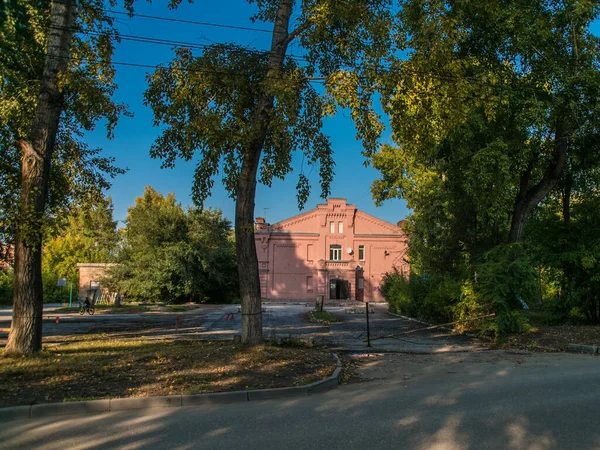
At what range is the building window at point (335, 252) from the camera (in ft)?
A: 175

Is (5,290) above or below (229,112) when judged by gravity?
below

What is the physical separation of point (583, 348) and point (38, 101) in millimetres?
14178

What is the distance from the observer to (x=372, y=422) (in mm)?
5484

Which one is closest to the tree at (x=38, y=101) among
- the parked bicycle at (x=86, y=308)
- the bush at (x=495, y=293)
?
the bush at (x=495, y=293)

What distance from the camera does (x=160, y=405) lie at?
21.2 feet

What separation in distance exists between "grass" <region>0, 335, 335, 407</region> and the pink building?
41.7m

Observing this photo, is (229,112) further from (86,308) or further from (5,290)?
(5,290)

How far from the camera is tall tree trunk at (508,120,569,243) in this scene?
628 inches

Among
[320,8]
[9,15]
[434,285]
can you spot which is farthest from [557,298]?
[9,15]

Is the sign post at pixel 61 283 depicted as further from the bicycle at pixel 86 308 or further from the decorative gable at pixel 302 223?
the decorative gable at pixel 302 223

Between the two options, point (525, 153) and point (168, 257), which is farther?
point (168, 257)

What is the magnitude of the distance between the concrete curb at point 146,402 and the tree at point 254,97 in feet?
10.7

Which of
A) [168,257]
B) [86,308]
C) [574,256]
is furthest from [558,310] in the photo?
[168,257]

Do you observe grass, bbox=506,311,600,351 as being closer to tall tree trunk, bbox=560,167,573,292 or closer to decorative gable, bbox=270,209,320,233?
tall tree trunk, bbox=560,167,573,292
